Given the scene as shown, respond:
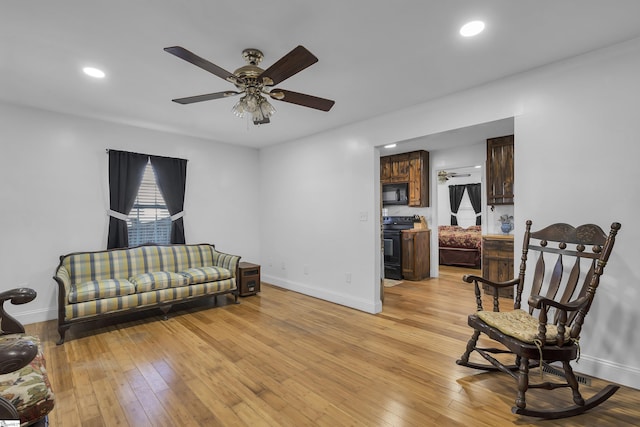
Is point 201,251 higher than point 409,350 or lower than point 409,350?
higher

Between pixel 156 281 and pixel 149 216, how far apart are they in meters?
1.29

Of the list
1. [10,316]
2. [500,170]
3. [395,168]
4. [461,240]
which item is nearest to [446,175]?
[461,240]

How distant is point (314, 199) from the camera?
4707 mm

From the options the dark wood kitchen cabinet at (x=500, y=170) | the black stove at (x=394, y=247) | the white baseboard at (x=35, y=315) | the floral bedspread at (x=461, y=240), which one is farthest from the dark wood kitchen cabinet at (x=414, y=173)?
the white baseboard at (x=35, y=315)

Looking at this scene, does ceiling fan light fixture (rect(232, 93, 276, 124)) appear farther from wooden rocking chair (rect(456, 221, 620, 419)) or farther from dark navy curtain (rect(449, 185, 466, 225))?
dark navy curtain (rect(449, 185, 466, 225))

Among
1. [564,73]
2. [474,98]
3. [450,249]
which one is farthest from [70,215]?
[450,249]

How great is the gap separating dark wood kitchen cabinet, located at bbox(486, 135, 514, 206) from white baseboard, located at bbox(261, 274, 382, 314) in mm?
2572

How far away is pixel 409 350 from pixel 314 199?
2.62 meters

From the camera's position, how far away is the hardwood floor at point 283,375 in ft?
6.23

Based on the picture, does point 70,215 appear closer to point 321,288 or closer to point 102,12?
point 102,12

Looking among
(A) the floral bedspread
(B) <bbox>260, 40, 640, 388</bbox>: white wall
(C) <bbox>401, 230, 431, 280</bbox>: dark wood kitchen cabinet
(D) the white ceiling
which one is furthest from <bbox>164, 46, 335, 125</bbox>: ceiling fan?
(A) the floral bedspread

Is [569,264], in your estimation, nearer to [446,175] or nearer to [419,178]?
[419,178]

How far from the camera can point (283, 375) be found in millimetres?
2383

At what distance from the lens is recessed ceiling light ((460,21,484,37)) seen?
1986 millimetres
